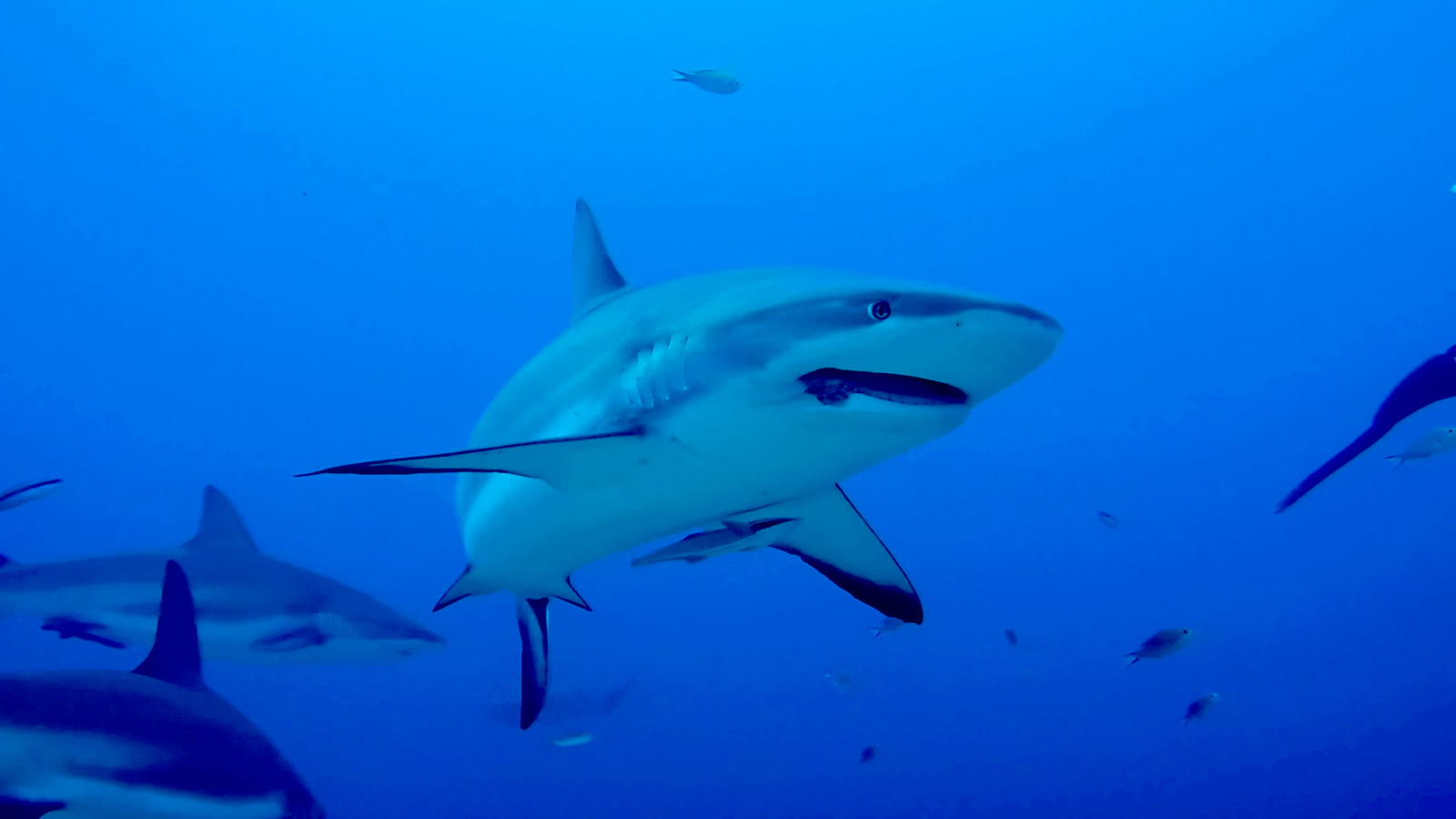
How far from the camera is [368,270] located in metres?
35.3

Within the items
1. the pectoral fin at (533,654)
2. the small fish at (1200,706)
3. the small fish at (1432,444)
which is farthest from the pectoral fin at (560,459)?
the small fish at (1432,444)

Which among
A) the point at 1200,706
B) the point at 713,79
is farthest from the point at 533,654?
the point at 1200,706

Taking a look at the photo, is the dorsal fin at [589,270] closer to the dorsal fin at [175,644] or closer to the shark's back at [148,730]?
the dorsal fin at [175,644]

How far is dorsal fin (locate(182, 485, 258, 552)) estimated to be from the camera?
25.1ft

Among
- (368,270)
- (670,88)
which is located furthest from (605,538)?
(368,270)

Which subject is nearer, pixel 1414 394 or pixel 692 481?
pixel 692 481

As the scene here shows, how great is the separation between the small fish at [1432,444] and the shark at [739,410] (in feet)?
24.1

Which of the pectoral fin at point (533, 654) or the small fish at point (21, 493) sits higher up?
the small fish at point (21, 493)

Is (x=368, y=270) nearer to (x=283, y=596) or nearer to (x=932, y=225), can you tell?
(x=932, y=225)

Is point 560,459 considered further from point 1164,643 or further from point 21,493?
point 1164,643

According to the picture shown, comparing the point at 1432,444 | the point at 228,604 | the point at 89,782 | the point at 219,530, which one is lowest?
the point at 1432,444

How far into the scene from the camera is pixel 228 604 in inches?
272

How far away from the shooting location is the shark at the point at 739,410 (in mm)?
1850

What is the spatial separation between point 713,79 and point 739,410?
8.25 m
